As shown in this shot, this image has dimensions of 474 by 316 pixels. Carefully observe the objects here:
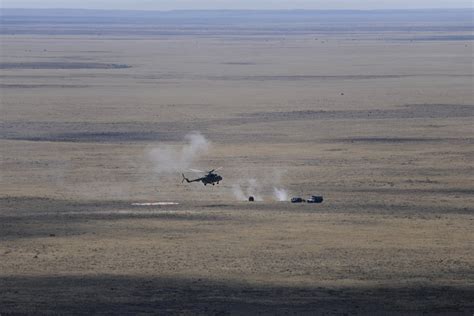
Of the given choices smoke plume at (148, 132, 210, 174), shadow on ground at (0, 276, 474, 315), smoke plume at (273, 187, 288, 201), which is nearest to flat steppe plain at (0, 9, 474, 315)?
shadow on ground at (0, 276, 474, 315)

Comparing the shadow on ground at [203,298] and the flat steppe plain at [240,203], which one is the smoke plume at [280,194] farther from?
the shadow on ground at [203,298]

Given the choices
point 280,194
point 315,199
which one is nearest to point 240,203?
point 315,199

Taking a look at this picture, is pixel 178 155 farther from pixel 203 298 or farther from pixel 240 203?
pixel 203 298

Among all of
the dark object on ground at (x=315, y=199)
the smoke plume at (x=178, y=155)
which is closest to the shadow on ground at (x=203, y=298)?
the dark object on ground at (x=315, y=199)

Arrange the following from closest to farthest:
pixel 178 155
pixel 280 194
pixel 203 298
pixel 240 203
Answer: pixel 203 298, pixel 240 203, pixel 280 194, pixel 178 155

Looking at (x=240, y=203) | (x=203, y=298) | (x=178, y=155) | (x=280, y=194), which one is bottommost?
(x=203, y=298)

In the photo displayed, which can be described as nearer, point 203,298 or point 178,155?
point 203,298

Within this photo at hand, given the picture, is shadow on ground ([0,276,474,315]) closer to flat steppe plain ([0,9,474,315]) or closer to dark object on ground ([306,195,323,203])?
flat steppe plain ([0,9,474,315])
